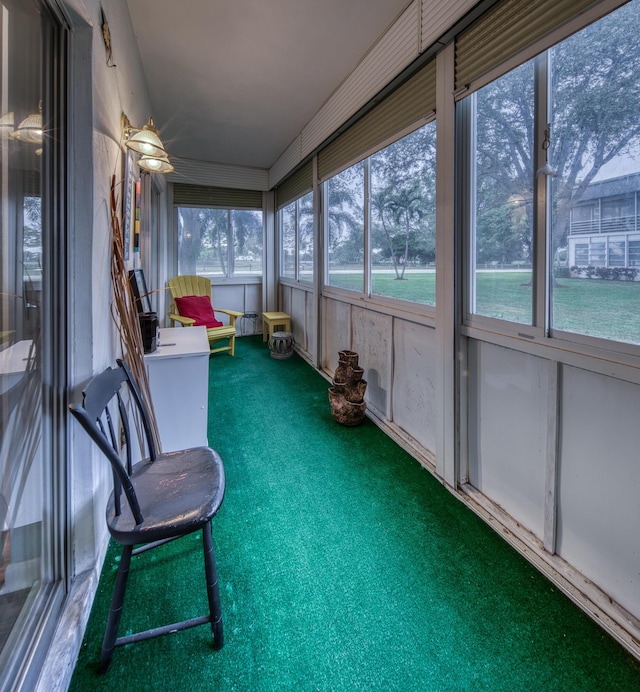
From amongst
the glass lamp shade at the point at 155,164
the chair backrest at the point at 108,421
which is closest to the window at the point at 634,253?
the chair backrest at the point at 108,421

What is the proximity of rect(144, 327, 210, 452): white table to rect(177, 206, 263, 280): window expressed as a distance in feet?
13.2

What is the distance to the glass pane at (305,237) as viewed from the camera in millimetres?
4855

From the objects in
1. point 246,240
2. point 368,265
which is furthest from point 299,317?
point 368,265

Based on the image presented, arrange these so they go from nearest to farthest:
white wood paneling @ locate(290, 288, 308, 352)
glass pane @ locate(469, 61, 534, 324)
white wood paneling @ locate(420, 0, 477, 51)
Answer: glass pane @ locate(469, 61, 534, 324)
white wood paneling @ locate(420, 0, 477, 51)
white wood paneling @ locate(290, 288, 308, 352)

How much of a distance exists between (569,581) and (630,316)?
106 centimetres

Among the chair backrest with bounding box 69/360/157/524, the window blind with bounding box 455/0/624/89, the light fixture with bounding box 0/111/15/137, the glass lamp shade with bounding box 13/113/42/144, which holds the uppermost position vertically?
the window blind with bounding box 455/0/624/89

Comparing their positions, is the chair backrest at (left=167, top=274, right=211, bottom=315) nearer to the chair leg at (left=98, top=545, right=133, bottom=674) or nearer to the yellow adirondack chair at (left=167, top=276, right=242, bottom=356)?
the yellow adirondack chair at (left=167, top=276, right=242, bottom=356)

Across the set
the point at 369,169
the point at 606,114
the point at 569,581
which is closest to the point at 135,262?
the point at 369,169

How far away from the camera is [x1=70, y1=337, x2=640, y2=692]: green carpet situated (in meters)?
1.24

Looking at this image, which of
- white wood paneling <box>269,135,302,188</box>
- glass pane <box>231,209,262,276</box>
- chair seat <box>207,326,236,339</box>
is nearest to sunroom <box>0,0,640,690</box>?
white wood paneling <box>269,135,302,188</box>

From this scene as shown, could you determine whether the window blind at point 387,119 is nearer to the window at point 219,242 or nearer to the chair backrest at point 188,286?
the chair backrest at point 188,286

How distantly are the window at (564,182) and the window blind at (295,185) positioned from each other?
9.24 ft

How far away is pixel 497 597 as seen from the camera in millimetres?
1525

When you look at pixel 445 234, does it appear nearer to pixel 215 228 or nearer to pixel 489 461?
pixel 489 461
